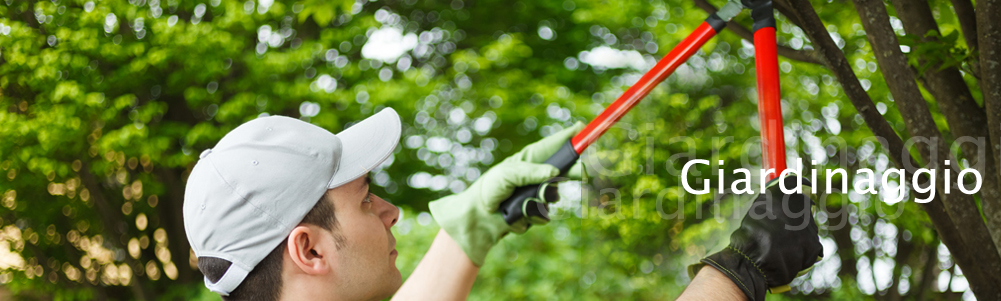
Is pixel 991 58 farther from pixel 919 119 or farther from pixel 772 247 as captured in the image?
pixel 772 247

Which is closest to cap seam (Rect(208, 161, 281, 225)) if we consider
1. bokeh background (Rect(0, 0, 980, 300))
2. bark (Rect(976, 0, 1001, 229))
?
bokeh background (Rect(0, 0, 980, 300))

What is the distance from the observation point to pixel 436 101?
7.80 meters

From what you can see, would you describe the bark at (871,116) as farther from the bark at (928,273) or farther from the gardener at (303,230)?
the bark at (928,273)

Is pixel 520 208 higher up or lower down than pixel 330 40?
higher up

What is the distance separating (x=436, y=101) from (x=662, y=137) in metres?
5.43

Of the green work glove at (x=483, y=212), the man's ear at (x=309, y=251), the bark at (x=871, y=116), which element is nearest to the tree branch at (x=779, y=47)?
the bark at (x=871, y=116)

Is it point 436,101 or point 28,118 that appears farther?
point 436,101

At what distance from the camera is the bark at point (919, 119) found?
1635mm

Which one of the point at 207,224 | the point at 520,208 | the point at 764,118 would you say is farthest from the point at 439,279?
the point at 764,118

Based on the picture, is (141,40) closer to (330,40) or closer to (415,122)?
(330,40)

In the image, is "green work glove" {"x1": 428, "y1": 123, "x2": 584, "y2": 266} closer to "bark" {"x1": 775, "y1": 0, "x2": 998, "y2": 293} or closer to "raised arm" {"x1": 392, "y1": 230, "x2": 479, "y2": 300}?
"raised arm" {"x1": 392, "y1": 230, "x2": 479, "y2": 300}

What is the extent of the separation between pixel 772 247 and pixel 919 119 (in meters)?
0.59

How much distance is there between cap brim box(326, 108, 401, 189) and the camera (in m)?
1.49

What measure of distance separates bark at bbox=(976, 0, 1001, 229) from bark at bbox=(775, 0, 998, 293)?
0.20 meters
